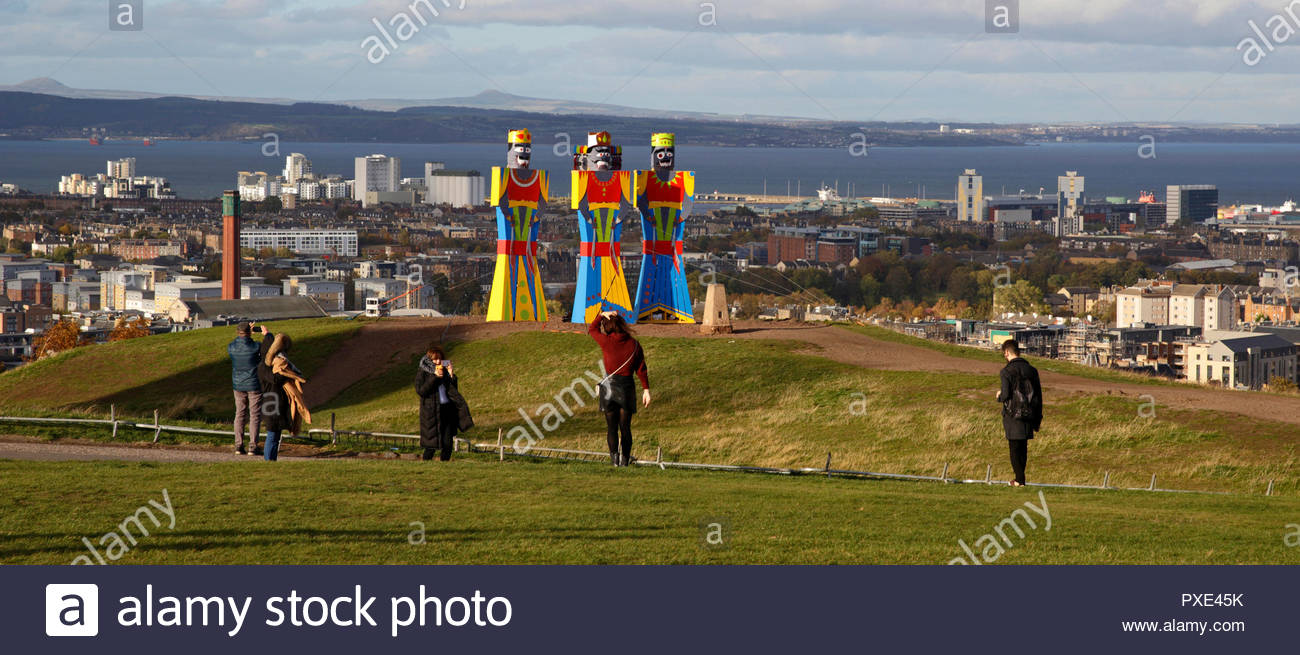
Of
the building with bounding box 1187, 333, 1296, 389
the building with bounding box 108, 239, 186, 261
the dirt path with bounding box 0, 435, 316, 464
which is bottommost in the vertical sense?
the building with bounding box 1187, 333, 1296, 389

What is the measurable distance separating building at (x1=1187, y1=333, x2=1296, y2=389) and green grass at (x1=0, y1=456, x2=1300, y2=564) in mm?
45389

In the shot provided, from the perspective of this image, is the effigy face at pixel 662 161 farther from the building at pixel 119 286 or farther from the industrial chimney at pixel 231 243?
the building at pixel 119 286

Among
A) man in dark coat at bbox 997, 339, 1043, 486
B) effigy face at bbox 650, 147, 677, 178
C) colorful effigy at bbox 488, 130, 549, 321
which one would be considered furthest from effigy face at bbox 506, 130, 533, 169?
man in dark coat at bbox 997, 339, 1043, 486

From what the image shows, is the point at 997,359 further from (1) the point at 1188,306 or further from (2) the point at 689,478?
→ (1) the point at 1188,306

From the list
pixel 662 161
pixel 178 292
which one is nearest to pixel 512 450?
pixel 662 161

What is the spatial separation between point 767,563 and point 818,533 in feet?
4.57

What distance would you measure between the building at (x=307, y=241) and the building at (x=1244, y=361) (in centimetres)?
12787

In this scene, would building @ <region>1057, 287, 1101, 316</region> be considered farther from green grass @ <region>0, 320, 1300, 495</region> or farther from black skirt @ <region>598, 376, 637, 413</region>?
black skirt @ <region>598, 376, 637, 413</region>

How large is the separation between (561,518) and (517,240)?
76.6ft

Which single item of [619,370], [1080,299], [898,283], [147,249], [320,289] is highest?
[147,249]

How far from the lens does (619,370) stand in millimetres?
16719

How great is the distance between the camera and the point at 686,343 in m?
30.8

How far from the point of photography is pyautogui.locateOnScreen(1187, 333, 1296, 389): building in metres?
58.5
